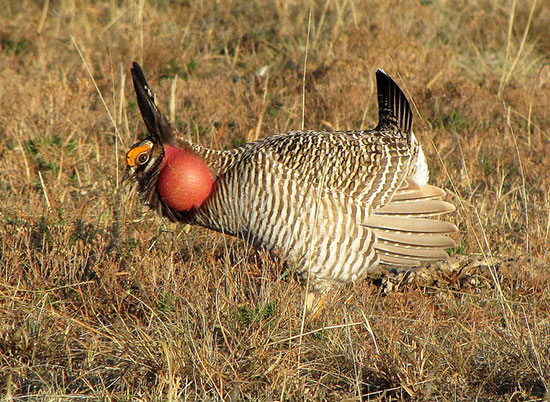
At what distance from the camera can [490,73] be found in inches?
268

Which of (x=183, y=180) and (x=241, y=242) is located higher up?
(x=183, y=180)

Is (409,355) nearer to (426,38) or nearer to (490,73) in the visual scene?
(490,73)

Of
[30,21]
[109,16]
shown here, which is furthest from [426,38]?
[30,21]

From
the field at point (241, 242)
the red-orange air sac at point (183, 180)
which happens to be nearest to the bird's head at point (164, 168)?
the red-orange air sac at point (183, 180)

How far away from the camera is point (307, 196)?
3.71 meters

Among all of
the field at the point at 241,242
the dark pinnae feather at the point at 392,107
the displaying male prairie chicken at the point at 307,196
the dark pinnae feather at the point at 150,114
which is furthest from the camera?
the dark pinnae feather at the point at 392,107

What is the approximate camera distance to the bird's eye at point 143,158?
4031 millimetres

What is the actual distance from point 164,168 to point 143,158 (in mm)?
128

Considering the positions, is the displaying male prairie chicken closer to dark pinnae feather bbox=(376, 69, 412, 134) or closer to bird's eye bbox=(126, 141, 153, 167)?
bird's eye bbox=(126, 141, 153, 167)

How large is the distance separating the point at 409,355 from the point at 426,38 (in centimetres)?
499

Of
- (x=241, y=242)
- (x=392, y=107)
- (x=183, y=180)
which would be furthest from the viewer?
(x=392, y=107)

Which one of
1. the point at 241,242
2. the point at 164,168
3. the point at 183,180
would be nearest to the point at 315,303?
the point at 241,242

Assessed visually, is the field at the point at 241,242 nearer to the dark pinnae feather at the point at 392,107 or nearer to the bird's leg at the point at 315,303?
the bird's leg at the point at 315,303

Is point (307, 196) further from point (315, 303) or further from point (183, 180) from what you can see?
point (183, 180)
